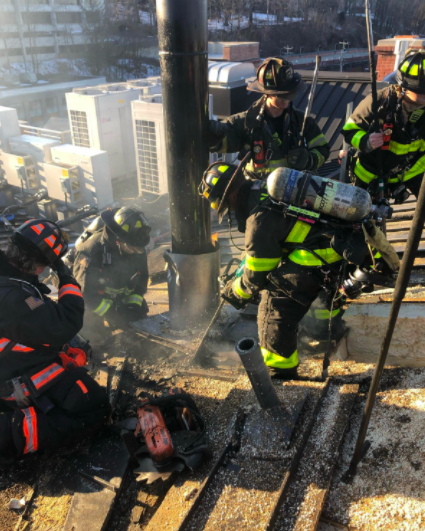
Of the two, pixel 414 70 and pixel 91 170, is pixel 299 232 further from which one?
pixel 91 170

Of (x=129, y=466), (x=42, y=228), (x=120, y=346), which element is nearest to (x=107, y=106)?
(x=120, y=346)

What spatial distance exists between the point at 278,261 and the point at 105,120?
10576mm

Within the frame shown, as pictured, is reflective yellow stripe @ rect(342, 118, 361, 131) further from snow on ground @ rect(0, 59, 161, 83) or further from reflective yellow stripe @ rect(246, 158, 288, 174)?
snow on ground @ rect(0, 59, 161, 83)

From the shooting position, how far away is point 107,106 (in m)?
12.1

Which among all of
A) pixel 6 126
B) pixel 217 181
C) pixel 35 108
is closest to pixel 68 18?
pixel 35 108

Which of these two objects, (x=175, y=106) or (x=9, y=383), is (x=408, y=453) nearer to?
(x=9, y=383)

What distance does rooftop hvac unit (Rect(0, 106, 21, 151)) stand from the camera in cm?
1233

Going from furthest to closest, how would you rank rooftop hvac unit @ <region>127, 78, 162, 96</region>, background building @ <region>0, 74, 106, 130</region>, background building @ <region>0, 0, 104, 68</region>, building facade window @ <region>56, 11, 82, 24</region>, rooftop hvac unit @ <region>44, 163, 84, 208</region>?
building facade window @ <region>56, 11, 82, 24</region> → background building @ <region>0, 0, 104, 68</region> → background building @ <region>0, 74, 106, 130</region> → rooftop hvac unit @ <region>127, 78, 162, 96</region> → rooftop hvac unit @ <region>44, 163, 84, 208</region>

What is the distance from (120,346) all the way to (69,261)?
1275 millimetres

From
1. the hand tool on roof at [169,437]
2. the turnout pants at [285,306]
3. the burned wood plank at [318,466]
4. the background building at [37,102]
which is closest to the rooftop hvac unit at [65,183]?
the turnout pants at [285,306]

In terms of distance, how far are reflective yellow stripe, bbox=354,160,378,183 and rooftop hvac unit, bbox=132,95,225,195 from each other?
611 cm

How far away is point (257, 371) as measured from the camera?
2.54m

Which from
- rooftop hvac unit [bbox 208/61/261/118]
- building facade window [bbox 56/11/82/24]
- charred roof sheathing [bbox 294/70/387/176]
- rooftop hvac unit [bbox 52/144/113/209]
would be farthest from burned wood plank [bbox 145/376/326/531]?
building facade window [bbox 56/11/82/24]

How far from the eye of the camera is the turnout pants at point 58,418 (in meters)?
2.82
